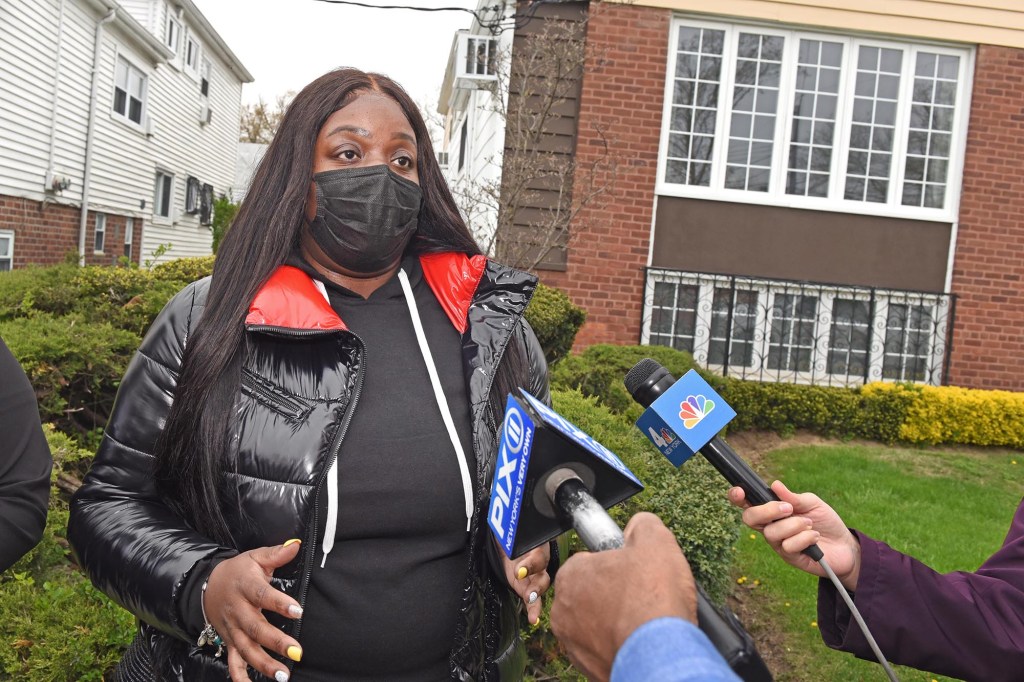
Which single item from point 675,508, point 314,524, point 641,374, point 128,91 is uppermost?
point 128,91

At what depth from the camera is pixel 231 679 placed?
1.70 metres

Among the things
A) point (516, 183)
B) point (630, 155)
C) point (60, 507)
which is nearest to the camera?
point (60, 507)

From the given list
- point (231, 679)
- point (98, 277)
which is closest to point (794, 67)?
point (98, 277)

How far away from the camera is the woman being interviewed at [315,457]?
1703mm

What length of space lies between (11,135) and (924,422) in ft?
50.3

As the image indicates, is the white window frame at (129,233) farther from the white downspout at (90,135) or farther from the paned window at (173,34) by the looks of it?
the paned window at (173,34)

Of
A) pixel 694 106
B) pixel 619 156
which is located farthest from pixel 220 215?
pixel 694 106

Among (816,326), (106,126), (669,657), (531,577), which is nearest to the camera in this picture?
(669,657)

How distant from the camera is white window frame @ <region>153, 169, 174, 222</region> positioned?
875 inches

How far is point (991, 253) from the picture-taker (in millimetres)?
9617

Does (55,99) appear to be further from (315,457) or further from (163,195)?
(315,457)

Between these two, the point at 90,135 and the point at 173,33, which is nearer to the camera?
the point at 90,135

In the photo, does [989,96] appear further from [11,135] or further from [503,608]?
[11,135]

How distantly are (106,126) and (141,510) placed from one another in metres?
19.3
